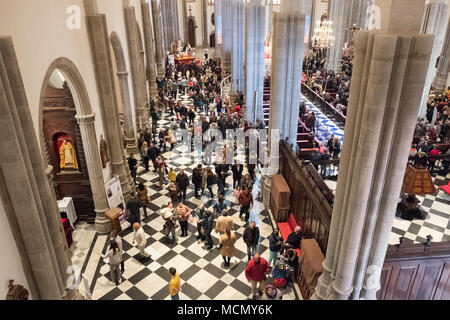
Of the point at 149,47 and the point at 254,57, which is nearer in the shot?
the point at 254,57

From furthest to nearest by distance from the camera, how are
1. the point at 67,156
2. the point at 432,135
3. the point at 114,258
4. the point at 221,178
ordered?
the point at 432,135, the point at 221,178, the point at 67,156, the point at 114,258

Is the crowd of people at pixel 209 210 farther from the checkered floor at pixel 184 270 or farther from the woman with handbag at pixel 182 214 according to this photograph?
the checkered floor at pixel 184 270

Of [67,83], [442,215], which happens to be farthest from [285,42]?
[442,215]

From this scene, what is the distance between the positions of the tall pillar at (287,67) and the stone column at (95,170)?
17.5 feet

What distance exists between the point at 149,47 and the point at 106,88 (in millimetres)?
14101

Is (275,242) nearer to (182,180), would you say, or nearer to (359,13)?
(182,180)

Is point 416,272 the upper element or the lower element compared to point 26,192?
lower

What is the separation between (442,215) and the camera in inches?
426

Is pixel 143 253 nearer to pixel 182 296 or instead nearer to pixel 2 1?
pixel 182 296

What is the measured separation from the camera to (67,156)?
10.0 metres

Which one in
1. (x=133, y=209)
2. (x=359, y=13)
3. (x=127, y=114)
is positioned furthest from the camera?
(x=359, y=13)

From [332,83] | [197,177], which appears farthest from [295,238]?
[332,83]

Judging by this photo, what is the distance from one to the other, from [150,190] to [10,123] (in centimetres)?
776

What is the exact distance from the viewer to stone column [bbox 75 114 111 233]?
936 cm
